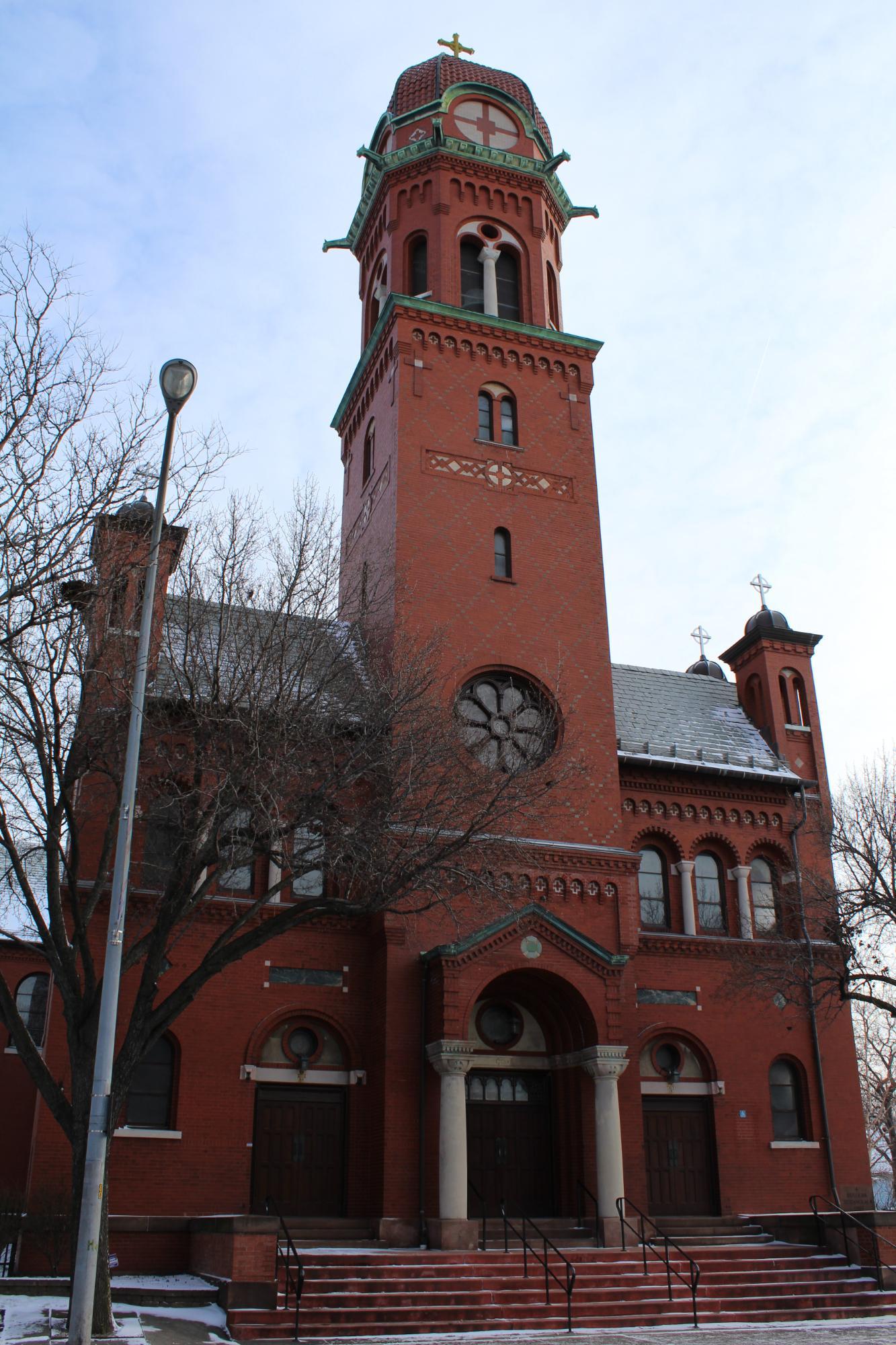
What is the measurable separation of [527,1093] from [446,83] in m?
26.1

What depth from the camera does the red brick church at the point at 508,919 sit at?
20.5 metres

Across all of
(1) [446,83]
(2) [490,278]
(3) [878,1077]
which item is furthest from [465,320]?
(3) [878,1077]

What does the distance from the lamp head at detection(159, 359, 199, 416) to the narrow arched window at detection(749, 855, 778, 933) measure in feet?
60.1

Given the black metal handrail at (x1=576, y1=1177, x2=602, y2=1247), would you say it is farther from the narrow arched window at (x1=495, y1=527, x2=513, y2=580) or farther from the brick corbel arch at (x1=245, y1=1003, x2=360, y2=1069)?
A: the narrow arched window at (x1=495, y1=527, x2=513, y2=580)

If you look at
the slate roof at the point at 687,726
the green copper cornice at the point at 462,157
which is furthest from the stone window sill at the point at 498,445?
the green copper cornice at the point at 462,157

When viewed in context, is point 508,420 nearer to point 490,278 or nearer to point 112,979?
point 490,278

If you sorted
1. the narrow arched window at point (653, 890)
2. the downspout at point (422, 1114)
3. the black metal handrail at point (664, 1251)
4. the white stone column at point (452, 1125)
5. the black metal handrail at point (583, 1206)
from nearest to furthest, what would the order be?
the black metal handrail at point (664, 1251) < the white stone column at point (452, 1125) < the downspout at point (422, 1114) < the black metal handrail at point (583, 1206) < the narrow arched window at point (653, 890)

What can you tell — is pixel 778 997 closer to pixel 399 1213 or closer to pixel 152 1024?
pixel 399 1213

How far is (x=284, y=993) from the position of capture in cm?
2161

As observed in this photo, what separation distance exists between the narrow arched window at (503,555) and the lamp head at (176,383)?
1305 centimetres

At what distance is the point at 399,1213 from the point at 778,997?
9.94 meters

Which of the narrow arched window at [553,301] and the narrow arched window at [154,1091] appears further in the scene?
the narrow arched window at [553,301]

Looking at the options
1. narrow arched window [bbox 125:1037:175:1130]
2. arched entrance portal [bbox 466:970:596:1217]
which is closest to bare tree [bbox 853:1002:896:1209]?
arched entrance portal [bbox 466:970:596:1217]

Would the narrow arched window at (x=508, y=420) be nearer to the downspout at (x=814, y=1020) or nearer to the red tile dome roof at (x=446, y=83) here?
the red tile dome roof at (x=446, y=83)
